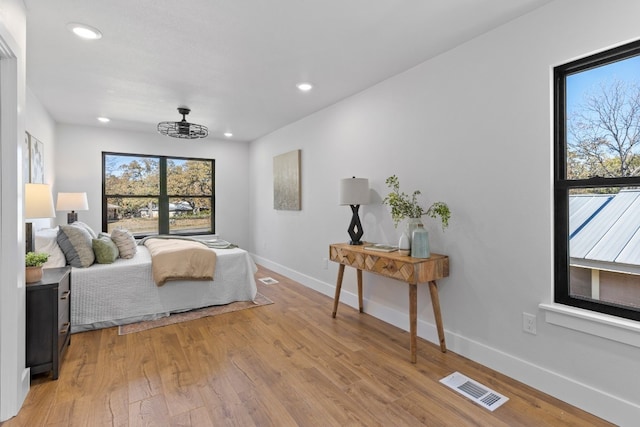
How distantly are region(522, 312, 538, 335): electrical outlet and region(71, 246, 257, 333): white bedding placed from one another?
2.77 metres

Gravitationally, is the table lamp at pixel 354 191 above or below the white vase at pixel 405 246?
above

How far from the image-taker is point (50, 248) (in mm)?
2881

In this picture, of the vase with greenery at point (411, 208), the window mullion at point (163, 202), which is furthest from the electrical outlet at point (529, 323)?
the window mullion at point (163, 202)

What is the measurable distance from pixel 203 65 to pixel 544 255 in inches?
119

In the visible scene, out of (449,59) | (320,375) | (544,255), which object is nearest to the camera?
(544,255)

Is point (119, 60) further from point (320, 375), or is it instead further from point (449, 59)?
point (320, 375)

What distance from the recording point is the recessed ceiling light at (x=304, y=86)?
3248 millimetres

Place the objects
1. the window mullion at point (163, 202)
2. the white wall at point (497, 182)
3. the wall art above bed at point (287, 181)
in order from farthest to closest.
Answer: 1. the window mullion at point (163, 202)
2. the wall art above bed at point (287, 181)
3. the white wall at point (497, 182)

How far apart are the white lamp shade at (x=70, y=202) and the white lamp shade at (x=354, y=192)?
3644mm

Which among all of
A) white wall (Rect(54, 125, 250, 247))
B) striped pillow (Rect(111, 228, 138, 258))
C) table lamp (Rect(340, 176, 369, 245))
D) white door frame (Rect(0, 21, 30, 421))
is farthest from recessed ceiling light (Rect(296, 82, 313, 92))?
white wall (Rect(54, 125, 250, 247))

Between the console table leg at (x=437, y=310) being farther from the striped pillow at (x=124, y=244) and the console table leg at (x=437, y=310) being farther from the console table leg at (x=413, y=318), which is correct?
the striped pillow at (x=124, y=244)

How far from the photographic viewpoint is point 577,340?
1871mm

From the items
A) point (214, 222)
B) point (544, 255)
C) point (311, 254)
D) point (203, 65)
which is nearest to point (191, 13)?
point (203, 65)

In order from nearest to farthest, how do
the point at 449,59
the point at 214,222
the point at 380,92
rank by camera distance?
the point at 449,59 → the point at 380,92 → the point at 214,222
